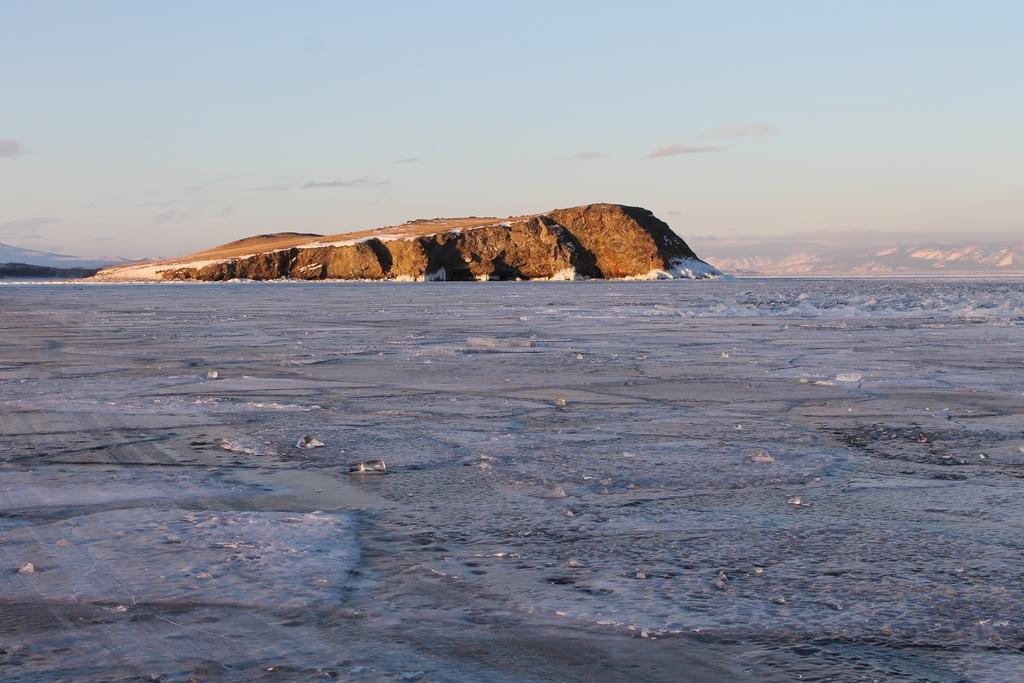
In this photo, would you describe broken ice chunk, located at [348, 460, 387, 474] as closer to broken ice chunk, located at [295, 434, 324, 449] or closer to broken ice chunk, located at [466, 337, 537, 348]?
broken ice chunk, located at [295, 434, 324, 449]

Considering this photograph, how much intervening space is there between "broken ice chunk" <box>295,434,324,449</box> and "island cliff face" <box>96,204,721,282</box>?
90.6 meters

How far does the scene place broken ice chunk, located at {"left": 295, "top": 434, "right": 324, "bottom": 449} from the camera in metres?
4.54

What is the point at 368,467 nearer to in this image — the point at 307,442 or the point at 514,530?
the point at 307,442

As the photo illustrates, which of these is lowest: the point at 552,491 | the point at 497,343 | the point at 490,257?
the point at 552,491

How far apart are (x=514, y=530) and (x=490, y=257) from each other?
9563 cm

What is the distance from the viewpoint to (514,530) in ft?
10.0

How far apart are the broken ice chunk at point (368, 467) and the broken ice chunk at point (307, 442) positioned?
562 millimetres

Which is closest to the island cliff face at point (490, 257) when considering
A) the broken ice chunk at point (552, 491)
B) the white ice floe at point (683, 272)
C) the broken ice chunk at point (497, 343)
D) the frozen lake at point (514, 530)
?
the white ice floe at point (683, 272)

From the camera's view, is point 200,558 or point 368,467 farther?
point 368,467

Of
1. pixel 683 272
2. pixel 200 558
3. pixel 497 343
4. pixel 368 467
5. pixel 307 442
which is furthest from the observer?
pixel 683 272

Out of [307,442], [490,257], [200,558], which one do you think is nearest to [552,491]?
[200,558]

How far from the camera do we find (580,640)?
2.13m

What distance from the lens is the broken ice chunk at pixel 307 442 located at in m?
4.54

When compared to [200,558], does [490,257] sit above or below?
above
